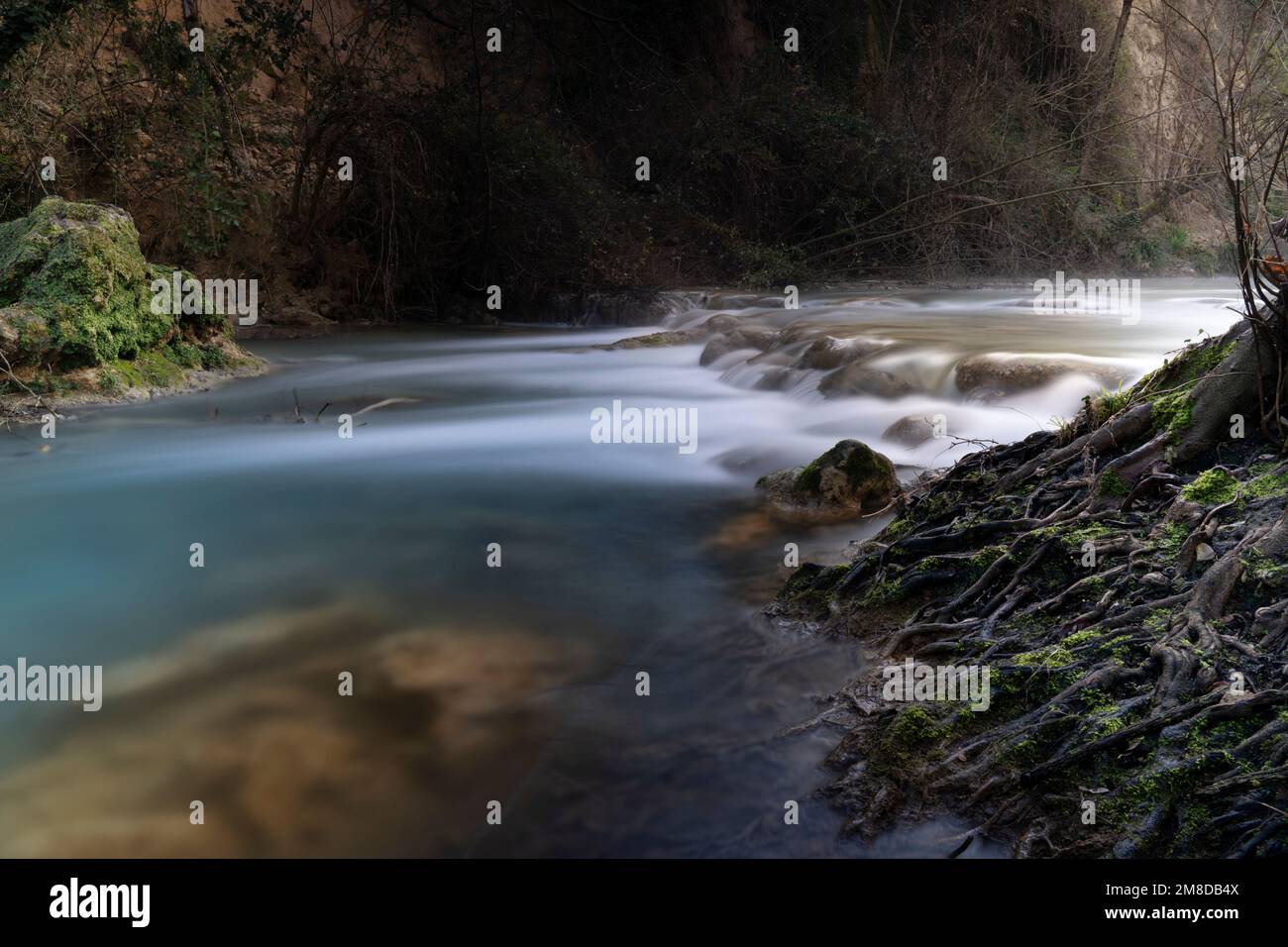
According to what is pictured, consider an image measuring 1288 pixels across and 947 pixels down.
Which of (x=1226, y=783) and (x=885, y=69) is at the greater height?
(x=885, y=69)

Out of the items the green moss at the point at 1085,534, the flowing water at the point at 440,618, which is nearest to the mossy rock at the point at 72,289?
the flowing water at the point at 440,618

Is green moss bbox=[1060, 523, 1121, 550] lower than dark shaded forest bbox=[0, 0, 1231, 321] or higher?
lower

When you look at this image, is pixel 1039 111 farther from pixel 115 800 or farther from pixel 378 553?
pixel 115 800

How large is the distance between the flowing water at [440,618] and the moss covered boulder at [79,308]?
0.61 m

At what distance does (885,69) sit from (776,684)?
1942 centimetres

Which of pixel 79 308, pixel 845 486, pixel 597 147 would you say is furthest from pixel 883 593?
pixel 597 147

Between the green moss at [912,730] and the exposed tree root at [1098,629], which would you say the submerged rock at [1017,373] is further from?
the green moss at [912,730]

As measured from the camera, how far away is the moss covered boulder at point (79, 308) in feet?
29.7

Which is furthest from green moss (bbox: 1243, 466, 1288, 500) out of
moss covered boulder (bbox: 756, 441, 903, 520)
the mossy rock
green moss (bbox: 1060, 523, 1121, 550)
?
the mossy rock

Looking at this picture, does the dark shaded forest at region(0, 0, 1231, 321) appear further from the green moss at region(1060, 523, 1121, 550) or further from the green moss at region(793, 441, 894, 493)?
the green moss at region(1060, 523, 1121, 550)

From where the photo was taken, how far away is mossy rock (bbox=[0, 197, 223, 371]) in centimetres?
905

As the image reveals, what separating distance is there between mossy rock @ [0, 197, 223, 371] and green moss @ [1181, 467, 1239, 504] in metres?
8.89
